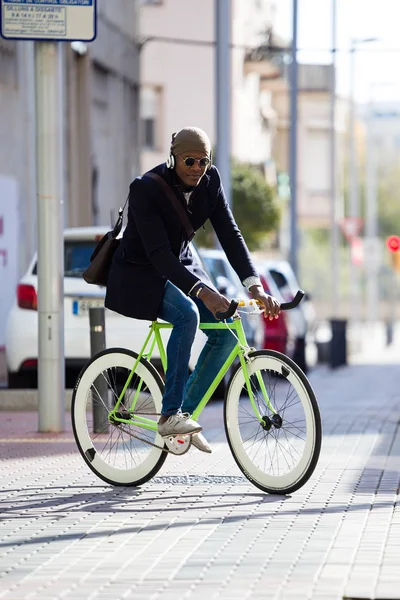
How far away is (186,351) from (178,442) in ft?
1.55

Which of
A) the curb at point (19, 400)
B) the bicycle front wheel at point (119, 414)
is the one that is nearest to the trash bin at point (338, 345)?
the curb at point (19, 400)

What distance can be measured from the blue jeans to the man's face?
0.54 m

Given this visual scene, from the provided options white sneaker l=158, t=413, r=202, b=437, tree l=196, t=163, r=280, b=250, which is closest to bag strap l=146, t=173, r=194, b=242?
white sneaker l=158, t=413, r=202, b=437

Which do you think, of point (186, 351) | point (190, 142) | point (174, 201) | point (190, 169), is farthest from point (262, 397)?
point (190, 142)

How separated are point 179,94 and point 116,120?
13641 millimetres

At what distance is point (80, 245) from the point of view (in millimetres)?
14500

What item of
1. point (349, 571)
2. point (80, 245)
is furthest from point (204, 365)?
point (80, 245)

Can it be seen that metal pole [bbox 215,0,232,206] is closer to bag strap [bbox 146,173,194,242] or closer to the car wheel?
the car wheel

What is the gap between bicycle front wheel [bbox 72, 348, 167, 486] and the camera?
8.71 metres

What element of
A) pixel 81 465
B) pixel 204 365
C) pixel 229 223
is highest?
pixel 229 223

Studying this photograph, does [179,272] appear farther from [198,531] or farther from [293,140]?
[293,140]

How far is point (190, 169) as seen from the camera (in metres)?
8.35

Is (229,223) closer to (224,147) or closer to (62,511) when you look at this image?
(62,511)

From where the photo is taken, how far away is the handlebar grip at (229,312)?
8.06 metres
